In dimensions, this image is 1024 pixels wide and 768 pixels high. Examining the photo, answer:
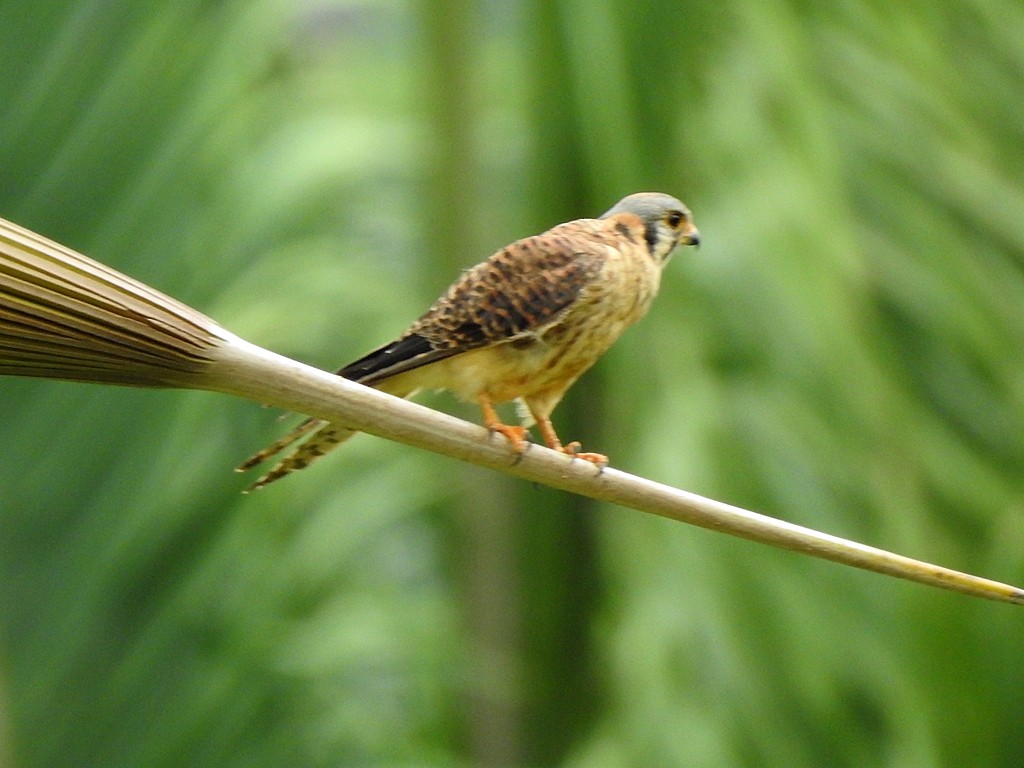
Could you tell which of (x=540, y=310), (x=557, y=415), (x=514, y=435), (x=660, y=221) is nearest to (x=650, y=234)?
(x=660, y=221)

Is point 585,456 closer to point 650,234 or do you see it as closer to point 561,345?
point 561,345

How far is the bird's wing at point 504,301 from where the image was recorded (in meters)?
1.60

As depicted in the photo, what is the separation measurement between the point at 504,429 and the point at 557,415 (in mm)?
872

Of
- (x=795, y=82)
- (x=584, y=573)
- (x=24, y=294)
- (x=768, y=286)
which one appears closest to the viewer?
(x=24, y=294)

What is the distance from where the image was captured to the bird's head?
1696 millimetres

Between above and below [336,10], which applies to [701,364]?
below

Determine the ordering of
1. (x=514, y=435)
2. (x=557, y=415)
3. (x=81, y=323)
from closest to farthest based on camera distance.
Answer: (x=81, y=323) → (x=514, y=435) → (x=557, y=415)

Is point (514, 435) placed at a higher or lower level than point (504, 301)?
lower

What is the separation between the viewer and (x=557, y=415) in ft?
7.68

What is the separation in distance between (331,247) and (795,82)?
0.92 m

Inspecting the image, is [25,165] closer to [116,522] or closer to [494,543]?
[116,522]

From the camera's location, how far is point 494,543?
7.73 ft

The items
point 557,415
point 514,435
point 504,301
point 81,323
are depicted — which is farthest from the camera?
point 557,415

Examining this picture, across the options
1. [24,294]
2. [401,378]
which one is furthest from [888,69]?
[24,294]
